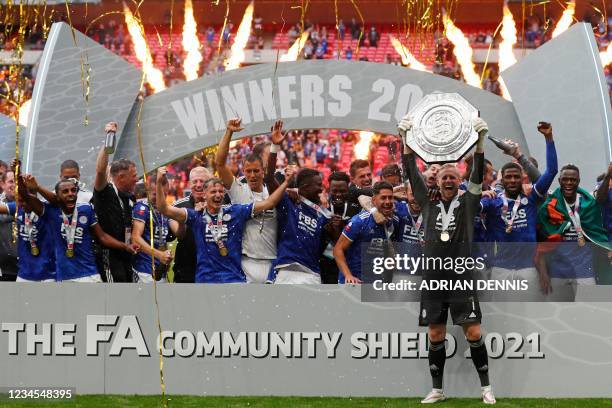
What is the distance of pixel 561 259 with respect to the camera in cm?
733

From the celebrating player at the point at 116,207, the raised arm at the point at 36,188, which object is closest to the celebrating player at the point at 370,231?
the celebrating player at the point at 116,207

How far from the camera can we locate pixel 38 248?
24.8 feet

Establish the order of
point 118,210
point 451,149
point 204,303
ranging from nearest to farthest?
1. point 451,149
2. point 204,303
3. point 118,210

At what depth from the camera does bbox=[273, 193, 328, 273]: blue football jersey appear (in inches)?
286

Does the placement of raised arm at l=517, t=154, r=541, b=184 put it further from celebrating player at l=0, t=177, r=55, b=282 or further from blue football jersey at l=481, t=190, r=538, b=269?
Result: celebrating player at l=0, t=177, r=55, b=282

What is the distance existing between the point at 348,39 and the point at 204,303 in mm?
33922

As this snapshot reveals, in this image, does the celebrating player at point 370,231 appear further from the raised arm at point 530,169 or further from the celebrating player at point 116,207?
the celebrating player at point 116,207

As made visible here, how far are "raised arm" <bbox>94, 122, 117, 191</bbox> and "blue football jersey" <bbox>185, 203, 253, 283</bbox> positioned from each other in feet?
2.86

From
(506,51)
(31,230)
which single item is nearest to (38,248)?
(31,230)

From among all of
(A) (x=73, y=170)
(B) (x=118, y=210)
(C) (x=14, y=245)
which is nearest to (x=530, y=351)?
(B) (x=118, y=210)

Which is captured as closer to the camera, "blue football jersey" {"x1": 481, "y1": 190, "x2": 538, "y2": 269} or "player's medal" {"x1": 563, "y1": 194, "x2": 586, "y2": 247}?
"blue football jersey" {"x1": 481, "y1": 190, "x2": 538, "y2": 269}

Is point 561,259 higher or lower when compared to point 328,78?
lower

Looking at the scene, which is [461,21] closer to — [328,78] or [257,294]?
[328,78]

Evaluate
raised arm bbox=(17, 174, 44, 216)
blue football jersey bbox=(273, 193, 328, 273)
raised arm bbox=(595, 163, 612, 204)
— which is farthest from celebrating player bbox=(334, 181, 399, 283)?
raised arm bbox=(17, 174, 44, 216)
